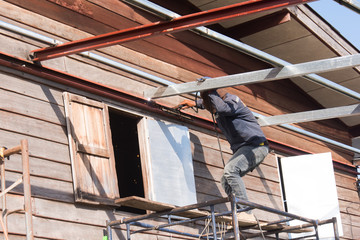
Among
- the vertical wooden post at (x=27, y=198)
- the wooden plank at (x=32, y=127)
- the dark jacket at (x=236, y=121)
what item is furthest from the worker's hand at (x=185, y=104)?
the vertical wooden post at (x=27, y=198)

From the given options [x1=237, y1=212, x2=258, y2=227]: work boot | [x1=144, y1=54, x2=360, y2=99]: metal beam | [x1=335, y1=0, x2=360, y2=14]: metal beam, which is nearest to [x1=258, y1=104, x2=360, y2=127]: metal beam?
[x1=144, y1=54, x2=360, y2=99]: metal beam

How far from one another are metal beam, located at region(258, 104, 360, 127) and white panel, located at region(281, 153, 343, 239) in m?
1.12

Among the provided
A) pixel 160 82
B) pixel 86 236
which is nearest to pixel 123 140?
pixel 160 82

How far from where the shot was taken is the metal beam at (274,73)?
886cm

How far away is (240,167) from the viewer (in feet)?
28.1

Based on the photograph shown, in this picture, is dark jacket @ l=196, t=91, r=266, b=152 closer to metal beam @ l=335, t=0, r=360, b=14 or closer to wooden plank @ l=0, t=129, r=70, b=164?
metal beam @ l=335, t=0, r=360, b=14

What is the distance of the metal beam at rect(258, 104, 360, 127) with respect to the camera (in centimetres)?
1036

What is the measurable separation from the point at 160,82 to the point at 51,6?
6.03 ft

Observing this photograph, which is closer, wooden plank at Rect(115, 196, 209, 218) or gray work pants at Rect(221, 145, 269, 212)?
wooden plank at Rect(115, 196, 209, 218)

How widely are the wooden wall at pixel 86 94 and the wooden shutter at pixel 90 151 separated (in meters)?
0.09

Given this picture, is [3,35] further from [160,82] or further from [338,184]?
[338,184]

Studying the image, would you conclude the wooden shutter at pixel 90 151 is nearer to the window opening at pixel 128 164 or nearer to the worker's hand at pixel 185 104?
the worker's hand at pixel 185 104

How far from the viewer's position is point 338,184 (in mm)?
13211

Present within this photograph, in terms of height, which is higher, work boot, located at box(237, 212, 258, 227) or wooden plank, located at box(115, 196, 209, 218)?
wooden plank, located at box(115, 196, 209, 218)
